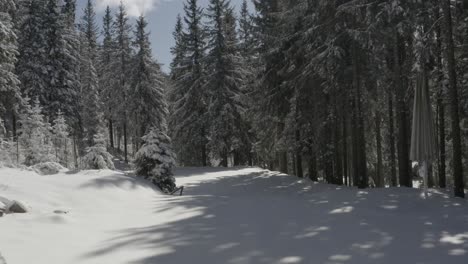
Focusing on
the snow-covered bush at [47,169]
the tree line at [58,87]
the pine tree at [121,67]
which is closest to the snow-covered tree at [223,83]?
the tree line at [58,87]

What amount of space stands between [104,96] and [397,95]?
41.5m

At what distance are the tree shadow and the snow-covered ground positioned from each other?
0.02 metres

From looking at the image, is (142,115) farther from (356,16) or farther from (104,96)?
(356,16)

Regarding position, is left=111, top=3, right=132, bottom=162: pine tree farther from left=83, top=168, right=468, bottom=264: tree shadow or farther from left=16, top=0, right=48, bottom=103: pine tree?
left=83, top=168, right=468, bottom=264: tree shadow

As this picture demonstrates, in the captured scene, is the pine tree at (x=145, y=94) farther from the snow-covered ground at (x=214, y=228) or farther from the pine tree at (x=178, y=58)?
the snow-covered ground at (x=214, y=228)

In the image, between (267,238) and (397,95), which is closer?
→ (267,238)

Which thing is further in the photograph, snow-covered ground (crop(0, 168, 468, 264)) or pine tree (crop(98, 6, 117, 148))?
pine tree (crop(98, 6, 117, 148))

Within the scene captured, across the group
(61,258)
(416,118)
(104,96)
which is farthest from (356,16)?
(104,96)

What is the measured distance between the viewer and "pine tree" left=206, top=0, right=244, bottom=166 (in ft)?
112

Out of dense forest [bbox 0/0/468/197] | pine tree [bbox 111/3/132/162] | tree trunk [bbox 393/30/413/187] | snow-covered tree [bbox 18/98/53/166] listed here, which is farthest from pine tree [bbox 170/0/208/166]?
tree trunk [bbox 393/30/413/187]

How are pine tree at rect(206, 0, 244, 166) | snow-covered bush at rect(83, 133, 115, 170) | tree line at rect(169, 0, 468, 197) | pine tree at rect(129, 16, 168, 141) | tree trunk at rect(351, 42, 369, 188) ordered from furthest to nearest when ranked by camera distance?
pine tree at rect(129, 16, 168, 141) < pine tree at rect(206, 0, 244, 166) < snow-covered bush at rect(83, 133, 115, 170) < tree trunk at rect(351, 42, 369, 188) < tree line at rect(169, 0, 468, 197)

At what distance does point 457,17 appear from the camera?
49.7 ft

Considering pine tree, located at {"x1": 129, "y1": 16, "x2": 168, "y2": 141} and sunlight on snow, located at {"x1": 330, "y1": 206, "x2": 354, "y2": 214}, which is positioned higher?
pine tree, located at {"x1": 129, "y1": 16, "x2": 168, "y2": 141}

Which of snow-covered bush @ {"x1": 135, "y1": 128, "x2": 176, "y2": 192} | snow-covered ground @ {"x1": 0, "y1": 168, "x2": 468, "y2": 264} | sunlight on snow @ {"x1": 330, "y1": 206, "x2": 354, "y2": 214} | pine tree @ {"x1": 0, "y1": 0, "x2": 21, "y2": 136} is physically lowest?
sunlight on snow @ {"x1": 330, "y1": 206, "x2": 354, "y2": 214}
